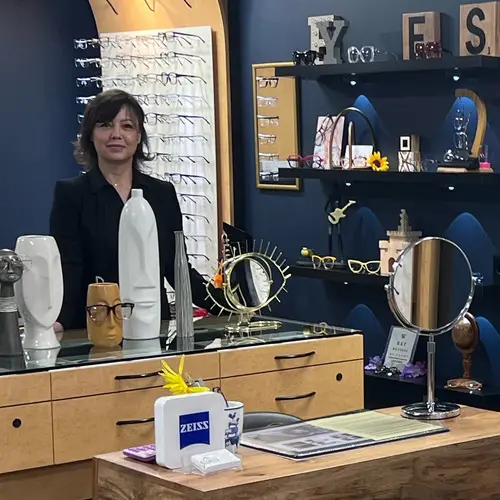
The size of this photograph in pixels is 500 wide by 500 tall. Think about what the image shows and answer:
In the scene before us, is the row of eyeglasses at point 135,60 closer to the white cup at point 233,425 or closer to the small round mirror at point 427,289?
the small round mirror at point 427,289

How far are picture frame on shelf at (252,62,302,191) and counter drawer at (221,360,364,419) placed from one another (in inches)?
113

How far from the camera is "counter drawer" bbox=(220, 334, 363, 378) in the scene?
3.78 m

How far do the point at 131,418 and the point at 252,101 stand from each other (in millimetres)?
3788

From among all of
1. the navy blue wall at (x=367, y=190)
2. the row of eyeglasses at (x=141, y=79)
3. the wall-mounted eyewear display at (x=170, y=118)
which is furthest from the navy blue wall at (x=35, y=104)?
the navy blue wall at (x=367, y=190)

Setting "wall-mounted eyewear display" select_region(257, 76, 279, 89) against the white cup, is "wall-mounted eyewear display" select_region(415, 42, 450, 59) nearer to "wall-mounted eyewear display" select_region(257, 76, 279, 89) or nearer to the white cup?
"wall-mounted eyewear display" select_region(257, 76, 279, 89)

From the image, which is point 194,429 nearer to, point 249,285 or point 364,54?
point 249,285

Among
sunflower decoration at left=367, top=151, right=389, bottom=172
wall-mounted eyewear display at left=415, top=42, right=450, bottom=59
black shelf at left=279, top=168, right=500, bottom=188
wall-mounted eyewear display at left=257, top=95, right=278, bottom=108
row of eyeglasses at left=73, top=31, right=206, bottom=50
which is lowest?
black shelf at left=279, top=168, right=500, bottom=188

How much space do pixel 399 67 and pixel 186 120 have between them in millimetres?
1750

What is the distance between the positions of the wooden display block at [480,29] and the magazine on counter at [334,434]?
9.82ft

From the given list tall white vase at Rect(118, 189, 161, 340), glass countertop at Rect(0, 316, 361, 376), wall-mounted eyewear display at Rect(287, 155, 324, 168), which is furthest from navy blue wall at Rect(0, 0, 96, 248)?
tall white vase at Rect(118, 189, 161, 340)

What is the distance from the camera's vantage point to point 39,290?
3686 millimetres

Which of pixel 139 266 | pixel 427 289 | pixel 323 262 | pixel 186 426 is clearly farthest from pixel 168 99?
pixel 186 426

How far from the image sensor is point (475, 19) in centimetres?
573

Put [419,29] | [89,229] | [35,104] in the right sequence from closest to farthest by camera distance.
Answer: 1. [89,229]
2. [419,29]
3. [35,104]
